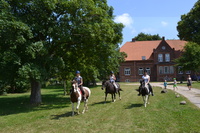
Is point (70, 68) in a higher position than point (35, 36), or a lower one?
lower

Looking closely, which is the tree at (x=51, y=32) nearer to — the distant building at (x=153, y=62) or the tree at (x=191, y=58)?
the tree at (x=191, y=58)

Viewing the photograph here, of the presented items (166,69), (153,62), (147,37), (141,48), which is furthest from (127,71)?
(147,37)

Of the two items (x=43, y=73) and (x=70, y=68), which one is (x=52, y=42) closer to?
(x=43, y=73)

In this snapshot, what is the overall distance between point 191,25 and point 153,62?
15137 millimetres

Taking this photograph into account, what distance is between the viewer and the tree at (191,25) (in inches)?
1646

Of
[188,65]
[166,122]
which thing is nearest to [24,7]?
[166,122]

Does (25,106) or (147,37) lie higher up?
(147,37)

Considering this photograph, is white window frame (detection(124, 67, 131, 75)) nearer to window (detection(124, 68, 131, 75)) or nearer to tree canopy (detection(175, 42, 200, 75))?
window (detection(124, 68, 131, 75))

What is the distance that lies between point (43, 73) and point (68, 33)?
3.71 metres

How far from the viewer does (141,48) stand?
58.4 m

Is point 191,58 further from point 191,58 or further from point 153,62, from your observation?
point 153,62

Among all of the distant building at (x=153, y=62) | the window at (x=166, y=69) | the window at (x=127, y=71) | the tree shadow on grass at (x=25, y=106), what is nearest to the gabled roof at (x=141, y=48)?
the distant building at (x=153, y=62)

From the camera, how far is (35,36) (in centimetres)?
1491

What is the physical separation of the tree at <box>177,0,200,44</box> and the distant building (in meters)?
8.37
